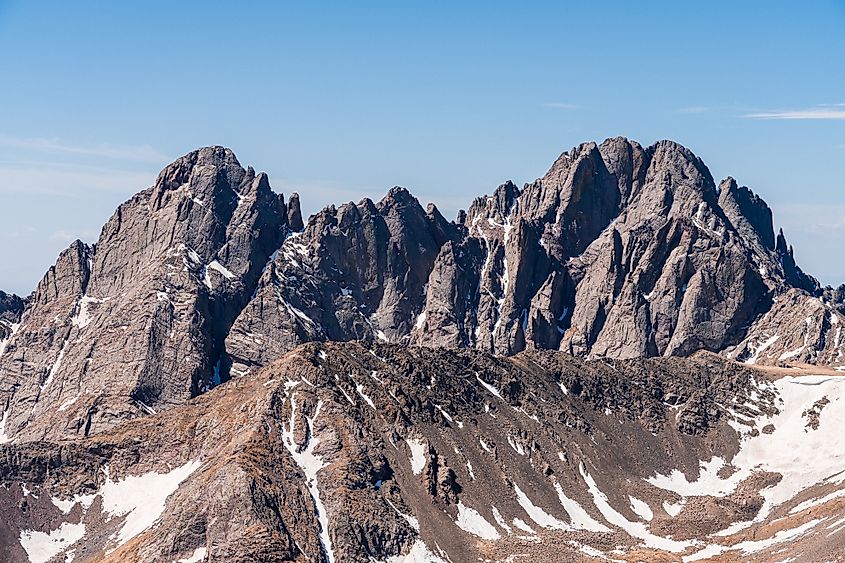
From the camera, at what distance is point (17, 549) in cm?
19950

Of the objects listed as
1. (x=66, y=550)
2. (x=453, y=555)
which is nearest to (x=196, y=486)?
(x=66, y=550)

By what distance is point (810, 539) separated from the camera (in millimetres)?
197625

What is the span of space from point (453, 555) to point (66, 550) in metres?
59.1

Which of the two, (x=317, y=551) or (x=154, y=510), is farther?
(x=154, y=510)

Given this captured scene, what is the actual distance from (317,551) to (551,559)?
37350 millimetres

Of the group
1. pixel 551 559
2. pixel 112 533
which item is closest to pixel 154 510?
pixel 112 533

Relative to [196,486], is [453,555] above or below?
below

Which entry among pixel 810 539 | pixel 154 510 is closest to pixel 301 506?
pixel 154 510

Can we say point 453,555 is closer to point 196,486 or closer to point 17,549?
point 196,486

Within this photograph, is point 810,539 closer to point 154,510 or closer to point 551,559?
point 551,559

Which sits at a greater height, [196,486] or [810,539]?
[196,486]

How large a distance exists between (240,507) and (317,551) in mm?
12895

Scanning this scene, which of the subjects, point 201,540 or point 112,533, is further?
point 112,533

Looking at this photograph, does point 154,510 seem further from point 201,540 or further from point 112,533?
point 201,540
